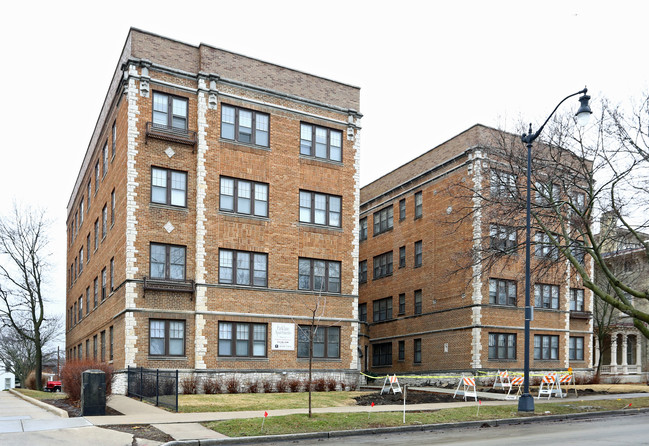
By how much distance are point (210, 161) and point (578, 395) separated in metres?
20.1

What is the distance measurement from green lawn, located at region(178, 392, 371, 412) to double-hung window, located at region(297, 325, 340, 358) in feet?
15.1

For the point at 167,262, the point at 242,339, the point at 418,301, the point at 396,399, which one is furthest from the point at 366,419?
the point at 418,301

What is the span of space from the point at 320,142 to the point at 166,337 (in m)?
12.6

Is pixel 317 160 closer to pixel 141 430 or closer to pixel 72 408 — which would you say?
pixel 72 408

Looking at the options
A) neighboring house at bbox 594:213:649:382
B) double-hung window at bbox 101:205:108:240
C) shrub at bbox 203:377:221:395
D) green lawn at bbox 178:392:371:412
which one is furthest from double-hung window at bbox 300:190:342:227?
neighboring house at bbox 594:213:649:382

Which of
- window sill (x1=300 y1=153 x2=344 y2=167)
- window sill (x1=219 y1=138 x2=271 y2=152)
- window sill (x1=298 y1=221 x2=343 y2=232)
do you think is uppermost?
window sill (x1=219 y1=138 x2=271 y2=152)

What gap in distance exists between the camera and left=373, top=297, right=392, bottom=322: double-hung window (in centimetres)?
4559

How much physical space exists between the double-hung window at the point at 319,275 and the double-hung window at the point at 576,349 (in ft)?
61.0

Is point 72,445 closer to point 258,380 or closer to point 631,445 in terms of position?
point 631,445

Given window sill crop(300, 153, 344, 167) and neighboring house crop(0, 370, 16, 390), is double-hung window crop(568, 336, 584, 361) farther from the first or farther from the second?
neighboring house crop(0, 370, 16, 390)

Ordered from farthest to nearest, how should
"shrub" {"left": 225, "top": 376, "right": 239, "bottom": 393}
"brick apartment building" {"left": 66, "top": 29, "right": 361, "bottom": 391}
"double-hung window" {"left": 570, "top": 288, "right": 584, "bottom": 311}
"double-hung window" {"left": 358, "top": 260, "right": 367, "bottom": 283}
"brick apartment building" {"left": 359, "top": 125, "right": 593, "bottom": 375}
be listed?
"double-hung window" {"left": 358, "top": 260, "right": 367, "bottom": 283}
"double-hung window" {"left": 570, "top": 288, "right": 584, "bottom": 311}
"brick apartment building" {"left": 359, "top": 125, "right": 593, "bottom": 375}
"brick apartment building" {"left": 66, "top": 29, "right": 361, "bottom": 391}
"shrub" {"left": 225, "top": 376, "right": 239, "bottom": 393}

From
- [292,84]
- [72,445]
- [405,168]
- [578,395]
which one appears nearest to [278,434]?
[72,445]

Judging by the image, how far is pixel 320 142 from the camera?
32.9 m

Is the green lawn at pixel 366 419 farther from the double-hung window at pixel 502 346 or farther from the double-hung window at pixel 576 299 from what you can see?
the double-hung window at pixel 576 299
